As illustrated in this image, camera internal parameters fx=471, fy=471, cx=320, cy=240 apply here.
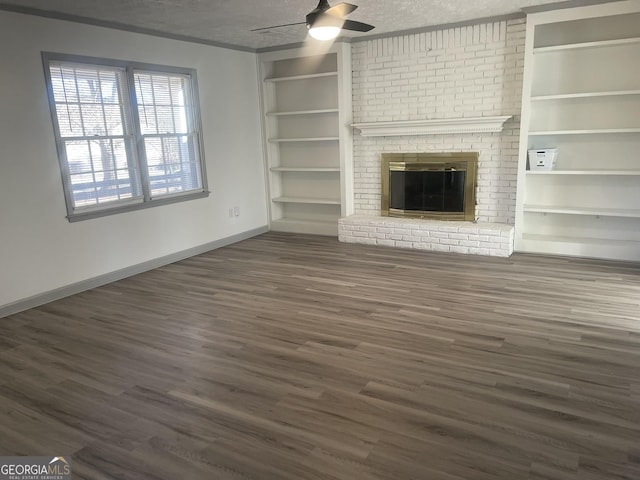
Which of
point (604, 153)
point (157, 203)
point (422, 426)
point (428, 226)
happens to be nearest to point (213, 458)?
point (422, 426)

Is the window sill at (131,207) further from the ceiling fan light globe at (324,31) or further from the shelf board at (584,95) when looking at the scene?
the shelf board at (584,95)

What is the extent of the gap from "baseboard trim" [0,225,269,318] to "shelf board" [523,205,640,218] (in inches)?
150

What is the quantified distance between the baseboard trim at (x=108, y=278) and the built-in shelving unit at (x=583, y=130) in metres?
3.74

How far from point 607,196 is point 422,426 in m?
4.05

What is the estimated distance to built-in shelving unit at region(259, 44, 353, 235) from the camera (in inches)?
249

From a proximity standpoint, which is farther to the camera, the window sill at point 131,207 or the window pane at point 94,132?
the window sill at point 131,207

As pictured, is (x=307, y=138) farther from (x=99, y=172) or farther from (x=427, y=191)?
(x=99, y=172)

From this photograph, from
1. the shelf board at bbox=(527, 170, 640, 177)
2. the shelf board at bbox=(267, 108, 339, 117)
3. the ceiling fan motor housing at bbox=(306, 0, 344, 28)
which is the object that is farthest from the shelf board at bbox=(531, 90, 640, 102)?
the ceiling fan motor housing at bbox=(306, 0, 344, 28)

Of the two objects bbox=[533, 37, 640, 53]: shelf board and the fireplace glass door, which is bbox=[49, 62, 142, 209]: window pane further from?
bbox=[533, 37, 640, 53]: shelf board

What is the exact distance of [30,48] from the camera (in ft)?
13.4

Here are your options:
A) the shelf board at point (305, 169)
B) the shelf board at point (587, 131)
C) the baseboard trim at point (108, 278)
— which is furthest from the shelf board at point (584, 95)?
the baseboard trim at point (108, 278)

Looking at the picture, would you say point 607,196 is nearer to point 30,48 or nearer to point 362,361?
point 362,361

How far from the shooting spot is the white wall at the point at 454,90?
5348 mm

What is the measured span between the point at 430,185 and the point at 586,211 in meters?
1.77
